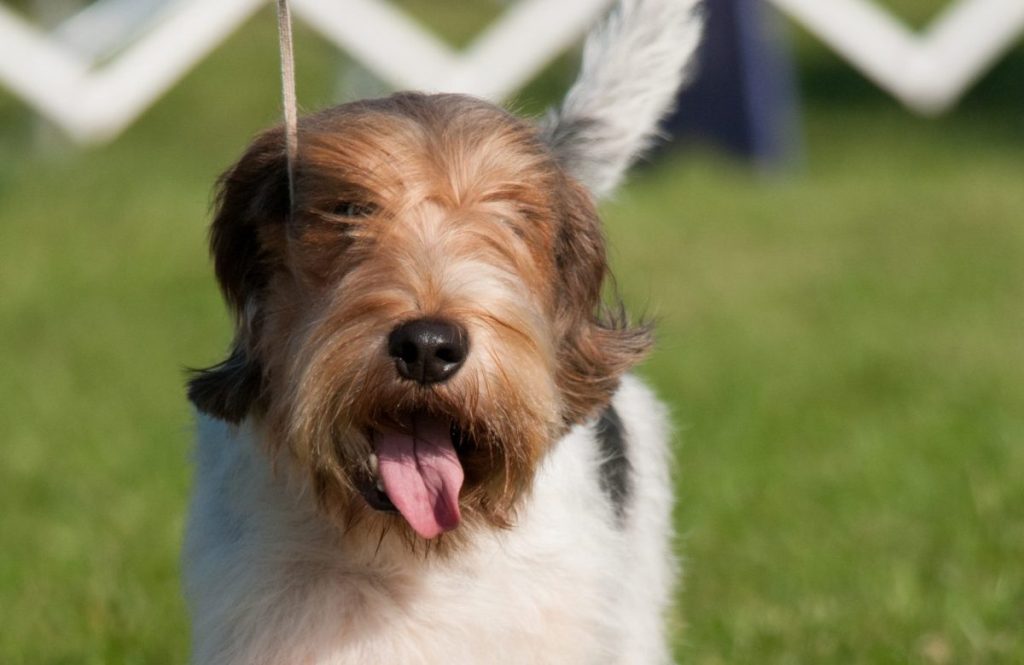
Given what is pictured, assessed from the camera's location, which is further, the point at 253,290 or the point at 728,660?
the point at 728,660

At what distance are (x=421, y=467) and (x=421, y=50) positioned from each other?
27.0 ft

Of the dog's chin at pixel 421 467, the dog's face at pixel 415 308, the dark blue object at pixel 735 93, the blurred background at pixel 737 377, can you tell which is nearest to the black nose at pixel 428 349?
the dog's face at pixel 415 308

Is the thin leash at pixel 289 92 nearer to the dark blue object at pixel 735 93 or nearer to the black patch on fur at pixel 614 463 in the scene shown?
the black patch on fur at pixel 614 463

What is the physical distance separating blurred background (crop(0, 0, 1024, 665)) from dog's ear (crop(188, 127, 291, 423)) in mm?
980

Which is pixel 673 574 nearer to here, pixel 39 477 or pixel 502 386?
pixel 502 386

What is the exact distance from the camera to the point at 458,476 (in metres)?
3.74

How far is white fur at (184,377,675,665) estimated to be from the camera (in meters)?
3.87

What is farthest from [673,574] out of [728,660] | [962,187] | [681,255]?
[962,187]

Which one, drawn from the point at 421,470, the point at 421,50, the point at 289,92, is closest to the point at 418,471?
the point at 421,470

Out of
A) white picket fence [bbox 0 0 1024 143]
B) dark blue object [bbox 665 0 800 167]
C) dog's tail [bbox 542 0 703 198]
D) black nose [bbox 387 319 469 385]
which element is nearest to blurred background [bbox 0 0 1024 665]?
dark blue object [bbox 665 0 800 167]

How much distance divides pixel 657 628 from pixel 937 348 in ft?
16.8

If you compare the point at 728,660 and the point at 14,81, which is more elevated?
the point at 728,660

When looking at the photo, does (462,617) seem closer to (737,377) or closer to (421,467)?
(421,467)

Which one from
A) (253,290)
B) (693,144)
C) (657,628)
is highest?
(253,290)
